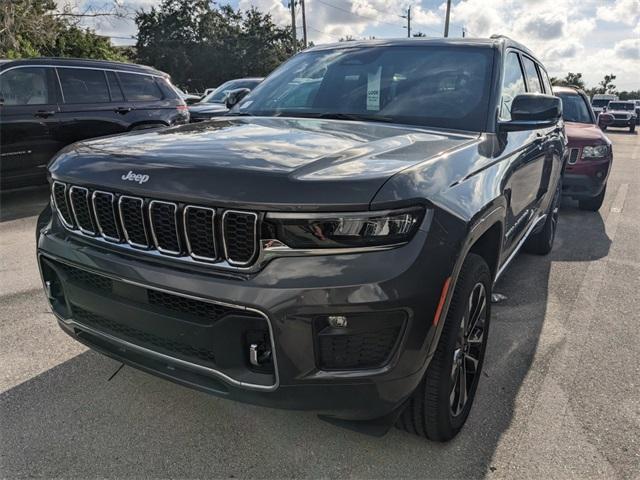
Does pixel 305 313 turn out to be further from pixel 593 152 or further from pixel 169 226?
pixel 593 152

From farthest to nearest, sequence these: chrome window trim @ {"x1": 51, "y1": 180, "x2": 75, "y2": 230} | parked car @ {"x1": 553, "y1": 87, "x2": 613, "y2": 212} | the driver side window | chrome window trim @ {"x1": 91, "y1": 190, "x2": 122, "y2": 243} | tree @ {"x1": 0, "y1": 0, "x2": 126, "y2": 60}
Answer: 1. tree @ {"x1": 0, "y1": 0, "x2": 126, "y2": 60}
2. parked car @ {"x1": 553, "y1": 87, "x2": 613, "y2": 212}
3. the driver side window
4. chrome window trim @ {"x1": 51, "y1": 180, "x2": 75, "y2": 230}
5. chrome window trim @ {"x1": 91, "y1": 190, "x2": 122, "y2": 243}

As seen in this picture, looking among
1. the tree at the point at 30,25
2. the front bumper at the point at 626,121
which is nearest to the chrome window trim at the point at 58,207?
the tree at the point at 30,25

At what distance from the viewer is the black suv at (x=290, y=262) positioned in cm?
178

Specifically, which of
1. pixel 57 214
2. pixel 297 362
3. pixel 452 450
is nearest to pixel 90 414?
pixel 57 214

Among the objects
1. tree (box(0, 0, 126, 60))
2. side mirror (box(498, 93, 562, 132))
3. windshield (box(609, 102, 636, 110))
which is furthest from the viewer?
windshield (box(609, 102, 636, 110))

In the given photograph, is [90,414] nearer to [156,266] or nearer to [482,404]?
[156,266]

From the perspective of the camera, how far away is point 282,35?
55719 mm

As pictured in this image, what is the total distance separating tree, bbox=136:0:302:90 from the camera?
5155 centimetres

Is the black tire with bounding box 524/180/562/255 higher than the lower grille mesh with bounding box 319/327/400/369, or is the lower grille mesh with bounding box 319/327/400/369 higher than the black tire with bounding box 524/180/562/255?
the lower grille mesh with bounding box 319/327/400/369

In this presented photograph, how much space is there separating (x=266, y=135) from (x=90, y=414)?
1553 millimetres

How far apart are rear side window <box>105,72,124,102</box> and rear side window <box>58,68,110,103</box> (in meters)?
0.07

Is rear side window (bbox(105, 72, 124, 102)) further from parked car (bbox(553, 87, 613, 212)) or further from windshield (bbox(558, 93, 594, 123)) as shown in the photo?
windshield (bbox(558, 93, 594, 123))

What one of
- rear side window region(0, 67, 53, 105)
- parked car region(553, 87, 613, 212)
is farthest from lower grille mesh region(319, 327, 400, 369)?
rear side window region(0, 67, 53, 105)

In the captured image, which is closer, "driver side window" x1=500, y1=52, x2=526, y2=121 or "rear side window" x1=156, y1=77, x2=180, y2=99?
"driver side window" x1=500, y1=52, x2=526, y2=121
